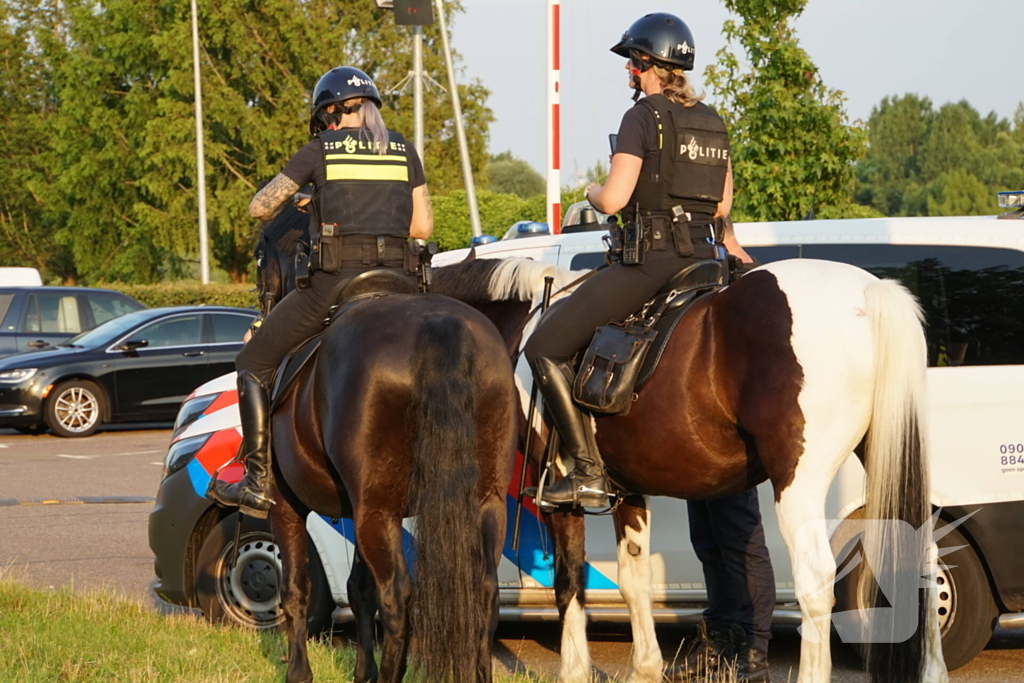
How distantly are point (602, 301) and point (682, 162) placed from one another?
68 cm

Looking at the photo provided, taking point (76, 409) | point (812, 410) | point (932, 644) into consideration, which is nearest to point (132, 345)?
point (76, 409)

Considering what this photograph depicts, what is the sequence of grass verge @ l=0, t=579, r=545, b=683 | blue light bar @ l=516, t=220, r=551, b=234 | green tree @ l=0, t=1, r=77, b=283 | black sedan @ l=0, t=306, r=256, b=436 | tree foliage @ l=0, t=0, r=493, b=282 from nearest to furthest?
grass verge @ l=0, t=579, r=545, b=683 < blue light bar @ l=516, t=220, r=551, b=234 < black sedan @ l=0, t=306, r=256, b=436 < tree foliage @ l=0, t=0, r=493, b=282 < green tree @ l=0, t=1, r=77, b=283

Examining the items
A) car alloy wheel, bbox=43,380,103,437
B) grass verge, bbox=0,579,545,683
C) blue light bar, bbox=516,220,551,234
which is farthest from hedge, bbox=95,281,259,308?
grass verge, bbox=0,579,545,683

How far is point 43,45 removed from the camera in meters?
51.0

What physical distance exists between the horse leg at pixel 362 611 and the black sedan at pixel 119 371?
1307cm

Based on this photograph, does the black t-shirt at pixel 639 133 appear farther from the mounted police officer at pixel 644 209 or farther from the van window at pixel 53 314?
the van window at pixel 53 314

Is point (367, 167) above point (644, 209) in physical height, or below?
above

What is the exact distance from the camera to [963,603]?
6.00 meters

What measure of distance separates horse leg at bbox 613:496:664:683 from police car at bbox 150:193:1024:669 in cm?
56

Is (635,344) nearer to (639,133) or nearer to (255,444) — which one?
(639,133)

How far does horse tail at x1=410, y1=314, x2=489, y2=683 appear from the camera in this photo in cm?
454

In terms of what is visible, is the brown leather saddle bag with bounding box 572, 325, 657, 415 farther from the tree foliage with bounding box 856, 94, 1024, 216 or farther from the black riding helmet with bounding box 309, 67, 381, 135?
the tree foliage with bounding box 856, 94, 1024, 216

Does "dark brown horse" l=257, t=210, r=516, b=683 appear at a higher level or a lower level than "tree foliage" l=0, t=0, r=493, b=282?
lower

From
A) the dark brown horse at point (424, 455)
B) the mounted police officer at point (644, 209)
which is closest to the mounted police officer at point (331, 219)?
the dark brown horse at point (424, 455)
